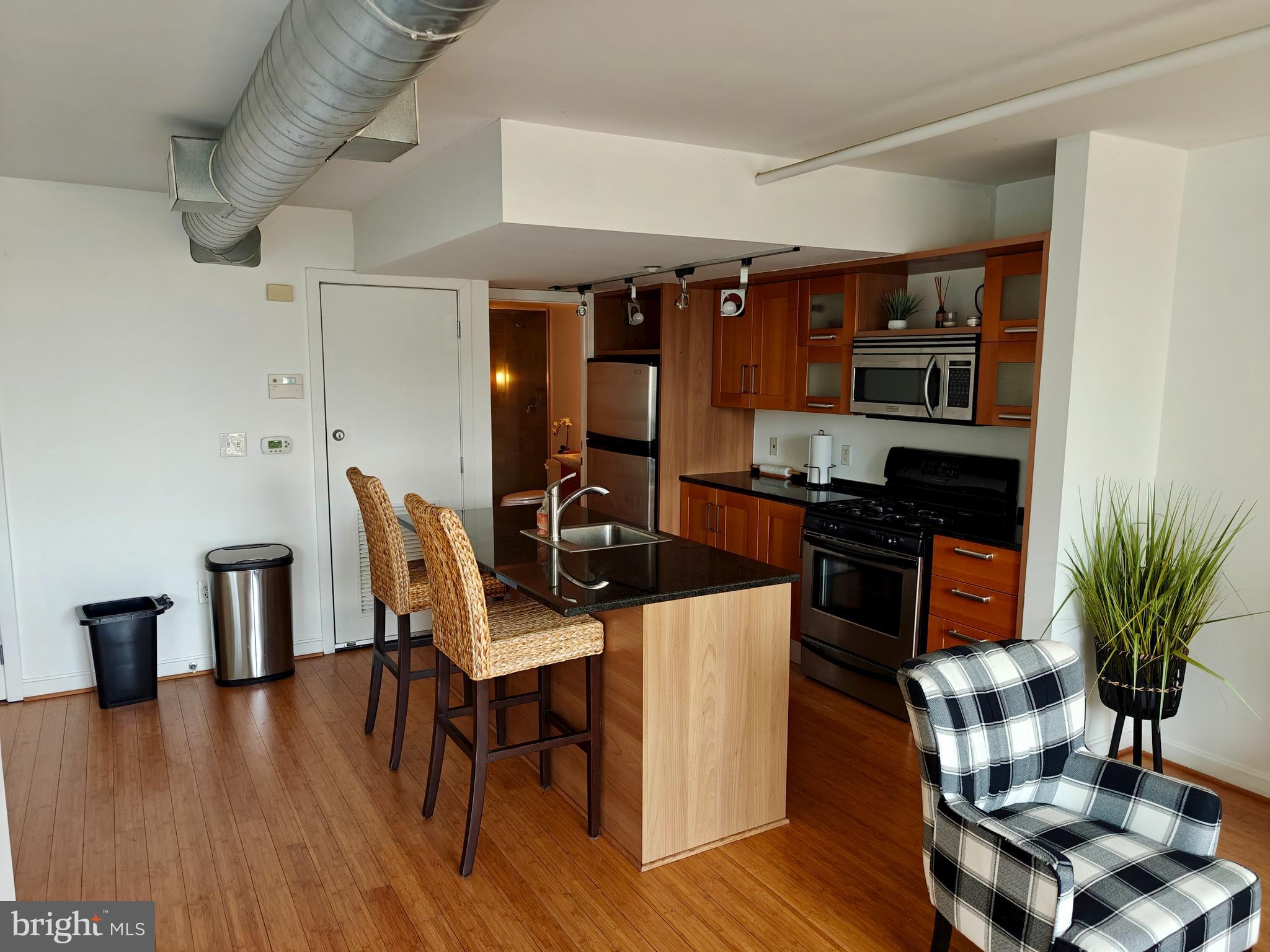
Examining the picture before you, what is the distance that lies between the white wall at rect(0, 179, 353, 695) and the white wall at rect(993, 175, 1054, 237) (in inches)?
130

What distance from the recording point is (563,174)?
3.00 metres

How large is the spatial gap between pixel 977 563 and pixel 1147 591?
2.06 feet

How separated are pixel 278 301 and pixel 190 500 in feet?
3.64

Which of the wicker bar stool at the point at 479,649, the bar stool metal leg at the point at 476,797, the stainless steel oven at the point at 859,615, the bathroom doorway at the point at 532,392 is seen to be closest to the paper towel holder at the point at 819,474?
the stainless steel oven at the point at 859,615

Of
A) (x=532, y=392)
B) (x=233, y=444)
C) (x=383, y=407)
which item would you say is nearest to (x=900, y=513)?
(x=383, y=407)

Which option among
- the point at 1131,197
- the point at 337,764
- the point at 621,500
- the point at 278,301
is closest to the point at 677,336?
the point at 621,500

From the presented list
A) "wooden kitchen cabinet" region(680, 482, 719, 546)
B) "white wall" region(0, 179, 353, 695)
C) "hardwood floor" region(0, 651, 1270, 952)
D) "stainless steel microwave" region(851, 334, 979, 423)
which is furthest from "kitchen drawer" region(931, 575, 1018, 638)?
"white wall" region(0, 179, 353, 695)

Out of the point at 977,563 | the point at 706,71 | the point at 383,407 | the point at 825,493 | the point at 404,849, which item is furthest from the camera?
the point at 383,407

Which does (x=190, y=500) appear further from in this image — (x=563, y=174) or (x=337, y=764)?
(x=563, y=174)

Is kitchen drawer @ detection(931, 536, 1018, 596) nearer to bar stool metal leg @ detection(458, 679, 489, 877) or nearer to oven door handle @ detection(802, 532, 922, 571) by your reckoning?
oven door handle @ detection(802, 532, 922, 571)

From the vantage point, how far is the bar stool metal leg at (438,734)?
2.95 m

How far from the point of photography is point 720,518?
5.04 m

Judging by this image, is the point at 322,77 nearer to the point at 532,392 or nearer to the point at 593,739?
the point at 593,739

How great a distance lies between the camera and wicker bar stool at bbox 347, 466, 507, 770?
333 centimetres
